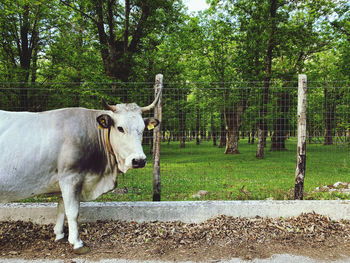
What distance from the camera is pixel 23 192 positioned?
3.25m

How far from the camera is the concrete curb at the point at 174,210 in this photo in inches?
166

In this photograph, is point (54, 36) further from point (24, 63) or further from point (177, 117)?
point (177, 117)

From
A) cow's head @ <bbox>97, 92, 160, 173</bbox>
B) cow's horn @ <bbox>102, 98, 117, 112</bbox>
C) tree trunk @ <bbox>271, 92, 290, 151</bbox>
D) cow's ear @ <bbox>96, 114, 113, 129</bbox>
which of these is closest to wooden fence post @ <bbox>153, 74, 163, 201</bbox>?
cow's head @ <bbox>97, 92, 160, 173</bbox>

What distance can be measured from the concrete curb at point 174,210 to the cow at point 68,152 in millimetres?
832

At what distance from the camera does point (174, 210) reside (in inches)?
171

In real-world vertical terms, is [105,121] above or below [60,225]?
above

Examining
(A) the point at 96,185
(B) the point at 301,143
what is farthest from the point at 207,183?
(A) the point at 96,185

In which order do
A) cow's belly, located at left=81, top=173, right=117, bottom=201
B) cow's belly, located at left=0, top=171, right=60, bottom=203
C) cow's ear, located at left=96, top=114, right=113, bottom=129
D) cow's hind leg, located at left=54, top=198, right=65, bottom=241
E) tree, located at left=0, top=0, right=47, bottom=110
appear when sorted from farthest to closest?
tree, located at left=0, top=0, right=47, bottom=110 → cow's hind leg, located at left=54, top=198, right=65, bottom=241 → cow's belly, located at left=81, top=173, right=117, bottom=201 → cow's ear, located at left=96, top=114, right=113, bottom=129 → cow's belly, located at left=0, top=171, right=60, bottom=203

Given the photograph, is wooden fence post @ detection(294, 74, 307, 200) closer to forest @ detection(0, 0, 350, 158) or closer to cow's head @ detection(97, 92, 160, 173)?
cow's head @ detection(97, 92, 160, 173)

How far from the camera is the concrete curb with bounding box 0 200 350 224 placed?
421 cm

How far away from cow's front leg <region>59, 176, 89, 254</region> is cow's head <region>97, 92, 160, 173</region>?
1.95 ft

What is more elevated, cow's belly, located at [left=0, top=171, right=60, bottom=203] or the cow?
the cow

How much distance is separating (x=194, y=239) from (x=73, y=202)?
1727 mm

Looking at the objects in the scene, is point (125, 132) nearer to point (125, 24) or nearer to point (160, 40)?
point (125, 24)
